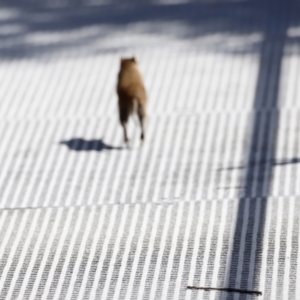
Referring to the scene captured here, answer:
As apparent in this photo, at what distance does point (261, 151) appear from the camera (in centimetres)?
479

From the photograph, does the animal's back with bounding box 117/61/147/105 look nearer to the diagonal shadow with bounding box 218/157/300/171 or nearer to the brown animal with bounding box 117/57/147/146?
the brown animal with bounding box 117/57/147/146

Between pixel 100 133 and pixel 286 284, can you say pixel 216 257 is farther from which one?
pixel 100 133

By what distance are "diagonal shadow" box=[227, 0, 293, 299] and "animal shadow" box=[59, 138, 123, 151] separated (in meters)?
0.97

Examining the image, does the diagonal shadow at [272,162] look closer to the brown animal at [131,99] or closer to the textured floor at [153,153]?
the textured floor at [153,153]

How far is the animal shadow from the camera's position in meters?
5.07

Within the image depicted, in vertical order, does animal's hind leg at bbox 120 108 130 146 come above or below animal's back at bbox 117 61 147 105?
below

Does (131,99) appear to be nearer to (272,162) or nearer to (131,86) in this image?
(131,86)

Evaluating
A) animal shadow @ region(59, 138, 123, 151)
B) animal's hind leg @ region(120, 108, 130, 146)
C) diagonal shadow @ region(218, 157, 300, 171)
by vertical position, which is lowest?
diagonal shadow @ region(218, 157, 300, 171)

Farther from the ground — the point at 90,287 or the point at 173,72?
the point at 173,72

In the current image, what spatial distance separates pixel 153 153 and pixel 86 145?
1.62 feet

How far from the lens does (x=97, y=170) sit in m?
4.71

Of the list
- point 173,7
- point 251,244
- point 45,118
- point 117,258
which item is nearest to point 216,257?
point 251,244

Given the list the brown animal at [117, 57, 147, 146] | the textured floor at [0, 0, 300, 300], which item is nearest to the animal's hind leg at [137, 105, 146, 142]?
the brown animal at [117, 57, 147, 146]

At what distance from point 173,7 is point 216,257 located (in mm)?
4663
